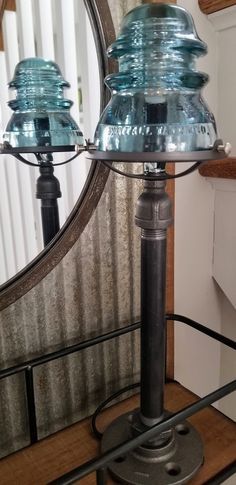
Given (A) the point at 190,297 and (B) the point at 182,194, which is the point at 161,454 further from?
(B) the point at 182,194

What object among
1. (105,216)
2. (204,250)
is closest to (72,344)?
(105,216)

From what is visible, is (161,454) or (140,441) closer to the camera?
(140,441)

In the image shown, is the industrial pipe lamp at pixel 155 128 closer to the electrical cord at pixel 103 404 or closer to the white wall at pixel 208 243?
the electrical cord at pixel 103 404

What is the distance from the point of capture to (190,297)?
37.6 inches

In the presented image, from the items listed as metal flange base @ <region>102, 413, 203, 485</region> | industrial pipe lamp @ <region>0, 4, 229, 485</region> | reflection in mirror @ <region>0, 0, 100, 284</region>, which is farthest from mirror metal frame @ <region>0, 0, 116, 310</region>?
metal flange base @ <region>102, 413, 203, 485</region>

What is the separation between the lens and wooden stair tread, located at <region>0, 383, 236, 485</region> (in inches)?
25.2

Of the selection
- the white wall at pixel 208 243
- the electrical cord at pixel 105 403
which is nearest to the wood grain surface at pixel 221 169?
the white wall at pixel 208 243

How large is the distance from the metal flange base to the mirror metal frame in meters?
0.31

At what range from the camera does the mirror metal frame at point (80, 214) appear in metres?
0.71

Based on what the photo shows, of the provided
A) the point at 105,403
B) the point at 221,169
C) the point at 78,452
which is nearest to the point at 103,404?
the point at 105,403

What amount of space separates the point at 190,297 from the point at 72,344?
0.32 m

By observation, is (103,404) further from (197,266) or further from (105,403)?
(197,266)

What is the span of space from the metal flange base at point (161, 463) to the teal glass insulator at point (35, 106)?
1.77ft

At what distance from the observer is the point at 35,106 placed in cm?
69
